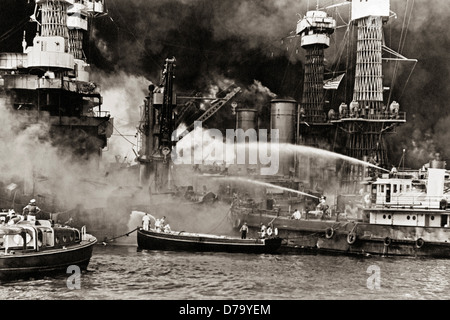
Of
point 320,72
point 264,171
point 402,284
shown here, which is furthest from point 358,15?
point 402,284

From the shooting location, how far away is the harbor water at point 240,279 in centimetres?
2433

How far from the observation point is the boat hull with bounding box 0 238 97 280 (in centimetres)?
2592

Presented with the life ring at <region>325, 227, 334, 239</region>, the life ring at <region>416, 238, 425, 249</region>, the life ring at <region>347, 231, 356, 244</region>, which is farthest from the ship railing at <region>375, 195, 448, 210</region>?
the life ring at <region>325, 227, 334, 239</region>

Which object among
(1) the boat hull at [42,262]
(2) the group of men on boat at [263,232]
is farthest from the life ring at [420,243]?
(1) the boat hull at [42,262]

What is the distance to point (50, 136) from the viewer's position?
48125 mm

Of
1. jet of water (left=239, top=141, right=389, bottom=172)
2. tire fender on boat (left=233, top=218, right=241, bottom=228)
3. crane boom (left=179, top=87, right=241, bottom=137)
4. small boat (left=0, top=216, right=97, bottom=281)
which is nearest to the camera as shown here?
small boat (left=0, top=216, right=97, bottom=281)

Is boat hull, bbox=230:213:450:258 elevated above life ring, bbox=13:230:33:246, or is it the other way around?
life ring, bbox=13:230:33:246

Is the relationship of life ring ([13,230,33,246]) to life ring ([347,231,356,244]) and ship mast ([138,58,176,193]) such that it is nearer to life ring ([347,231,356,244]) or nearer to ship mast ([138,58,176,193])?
ship mast ([138,58,176,193])

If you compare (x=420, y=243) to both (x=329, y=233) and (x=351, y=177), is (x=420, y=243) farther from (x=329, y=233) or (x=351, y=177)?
(x=351, y=177)

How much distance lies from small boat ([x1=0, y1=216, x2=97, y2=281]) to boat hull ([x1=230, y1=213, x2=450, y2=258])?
14535mm

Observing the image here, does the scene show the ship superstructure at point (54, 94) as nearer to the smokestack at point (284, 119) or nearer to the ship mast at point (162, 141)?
the ship mast at point (162, 141)

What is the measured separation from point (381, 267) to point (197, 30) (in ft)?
118

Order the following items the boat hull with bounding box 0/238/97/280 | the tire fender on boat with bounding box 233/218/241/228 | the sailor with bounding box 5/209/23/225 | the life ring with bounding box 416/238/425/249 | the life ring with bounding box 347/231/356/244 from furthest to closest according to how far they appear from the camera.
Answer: the tire fender on boat with bounding box 233/218/241/228
the life ring with bounding box 347/231/356/244
the life ring with bounding box 416/238/425/249
the sailor with bounding box 5/209/23/225
the boat hull with bounding box 0/238/97/280
